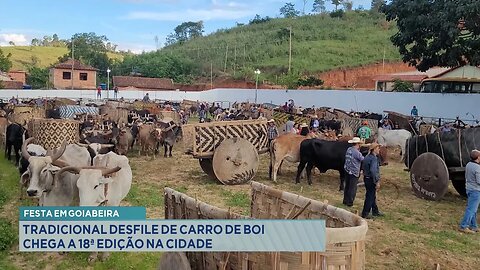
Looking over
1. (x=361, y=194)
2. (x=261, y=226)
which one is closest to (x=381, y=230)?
(x=361, y=194)

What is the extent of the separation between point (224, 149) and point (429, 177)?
4899mm

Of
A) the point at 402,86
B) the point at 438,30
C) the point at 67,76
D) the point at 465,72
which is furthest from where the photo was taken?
the point at 67,76

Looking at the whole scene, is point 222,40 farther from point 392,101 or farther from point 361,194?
point 361,194

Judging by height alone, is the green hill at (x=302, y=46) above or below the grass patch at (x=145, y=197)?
above

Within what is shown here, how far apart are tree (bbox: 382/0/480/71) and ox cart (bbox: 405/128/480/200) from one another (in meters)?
11.2

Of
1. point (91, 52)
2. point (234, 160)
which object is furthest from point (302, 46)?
point (234, 160)

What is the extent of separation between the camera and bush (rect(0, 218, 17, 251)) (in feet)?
28.5

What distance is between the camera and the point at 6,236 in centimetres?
895

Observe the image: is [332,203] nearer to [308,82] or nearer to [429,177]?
[429,177]

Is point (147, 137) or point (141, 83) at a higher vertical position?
point (141, 83)

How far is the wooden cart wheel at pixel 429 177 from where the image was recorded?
1177 cm

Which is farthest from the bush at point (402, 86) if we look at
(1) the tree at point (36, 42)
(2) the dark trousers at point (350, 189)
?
(1) the tree at point (36, 42)

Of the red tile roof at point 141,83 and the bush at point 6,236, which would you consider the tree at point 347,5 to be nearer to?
the red tile roof at point 141,83

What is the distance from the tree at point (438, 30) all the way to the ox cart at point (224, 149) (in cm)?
1319
